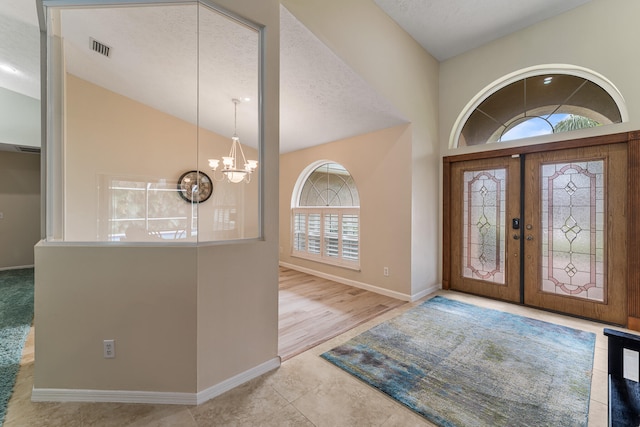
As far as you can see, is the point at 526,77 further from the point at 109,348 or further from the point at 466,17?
the point at 109,348

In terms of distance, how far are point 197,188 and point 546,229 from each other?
3905mm

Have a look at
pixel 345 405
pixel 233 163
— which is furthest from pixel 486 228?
pixel 233 163

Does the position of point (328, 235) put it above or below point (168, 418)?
above

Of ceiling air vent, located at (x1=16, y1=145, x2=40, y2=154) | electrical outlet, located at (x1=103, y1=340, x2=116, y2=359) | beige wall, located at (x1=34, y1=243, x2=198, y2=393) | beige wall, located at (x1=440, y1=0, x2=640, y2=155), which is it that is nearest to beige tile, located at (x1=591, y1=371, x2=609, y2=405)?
beige wall, located at (x1=440, y1=0, x2=640, y2=155)

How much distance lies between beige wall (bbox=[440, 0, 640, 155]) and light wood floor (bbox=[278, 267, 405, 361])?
2572 millimetres

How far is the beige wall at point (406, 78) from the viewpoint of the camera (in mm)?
2564

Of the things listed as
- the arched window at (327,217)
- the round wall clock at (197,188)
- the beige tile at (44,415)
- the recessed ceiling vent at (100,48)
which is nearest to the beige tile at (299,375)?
the beige tile at (44,415)

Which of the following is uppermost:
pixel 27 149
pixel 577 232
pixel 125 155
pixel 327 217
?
pixel 27 149

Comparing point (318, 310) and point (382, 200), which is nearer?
point (318, 310)

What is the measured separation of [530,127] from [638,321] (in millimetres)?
2326

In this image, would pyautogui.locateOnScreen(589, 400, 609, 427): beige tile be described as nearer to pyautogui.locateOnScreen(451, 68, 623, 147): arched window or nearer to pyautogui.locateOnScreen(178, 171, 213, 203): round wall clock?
pyautogui.locateOnScreen(451, 68, 623, 147): arched window

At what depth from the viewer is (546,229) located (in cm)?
318

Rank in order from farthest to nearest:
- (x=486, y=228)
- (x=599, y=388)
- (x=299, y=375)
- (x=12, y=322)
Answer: (x=486, y=228) → (x=12, y=322) → (x=299, y=375) → (x=599, y=388)

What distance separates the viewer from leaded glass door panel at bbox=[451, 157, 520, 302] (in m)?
3.42
